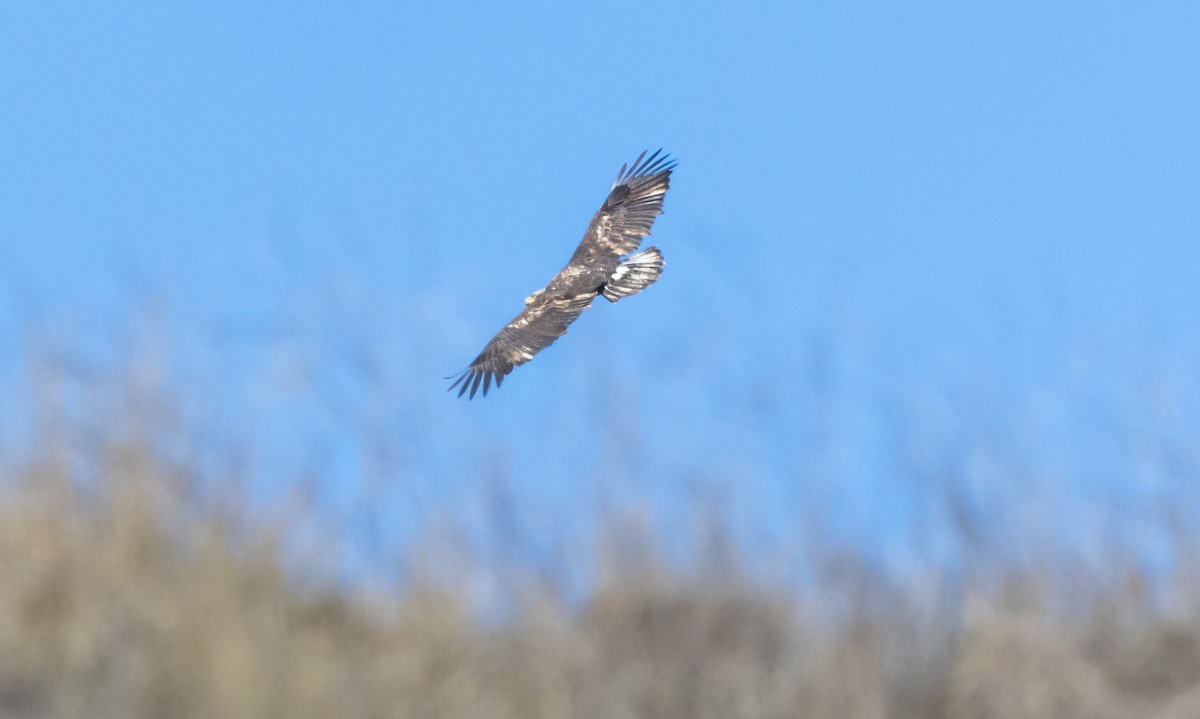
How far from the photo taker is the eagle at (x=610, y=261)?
857cm

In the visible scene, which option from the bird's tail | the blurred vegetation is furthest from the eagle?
the blurred vegetation

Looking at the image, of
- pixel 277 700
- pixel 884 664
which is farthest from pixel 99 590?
pixel 884 664

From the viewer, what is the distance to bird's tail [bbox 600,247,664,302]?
9.09 m

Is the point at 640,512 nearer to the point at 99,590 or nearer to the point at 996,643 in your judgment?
the point at 996,643

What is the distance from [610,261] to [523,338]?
4.03 feet

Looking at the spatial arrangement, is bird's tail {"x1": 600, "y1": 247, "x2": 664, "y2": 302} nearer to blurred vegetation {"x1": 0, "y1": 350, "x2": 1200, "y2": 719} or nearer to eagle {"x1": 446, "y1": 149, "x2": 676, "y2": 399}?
eagle {"x1": 446, "y1": 149, "x2": 676, "y2": 399}

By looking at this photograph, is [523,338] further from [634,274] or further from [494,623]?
[494,623]

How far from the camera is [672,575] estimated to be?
3180 mm

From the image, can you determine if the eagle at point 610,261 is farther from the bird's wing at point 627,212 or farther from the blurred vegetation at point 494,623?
the blurred vegetation at point 494,623

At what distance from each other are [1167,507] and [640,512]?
1365 millimetres

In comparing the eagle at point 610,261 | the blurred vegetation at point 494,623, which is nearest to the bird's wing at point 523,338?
the eagle at point 610,261

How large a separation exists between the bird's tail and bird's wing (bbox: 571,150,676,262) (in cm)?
10

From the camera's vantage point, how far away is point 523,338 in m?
8.27

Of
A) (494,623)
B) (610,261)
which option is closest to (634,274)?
(610,261)
